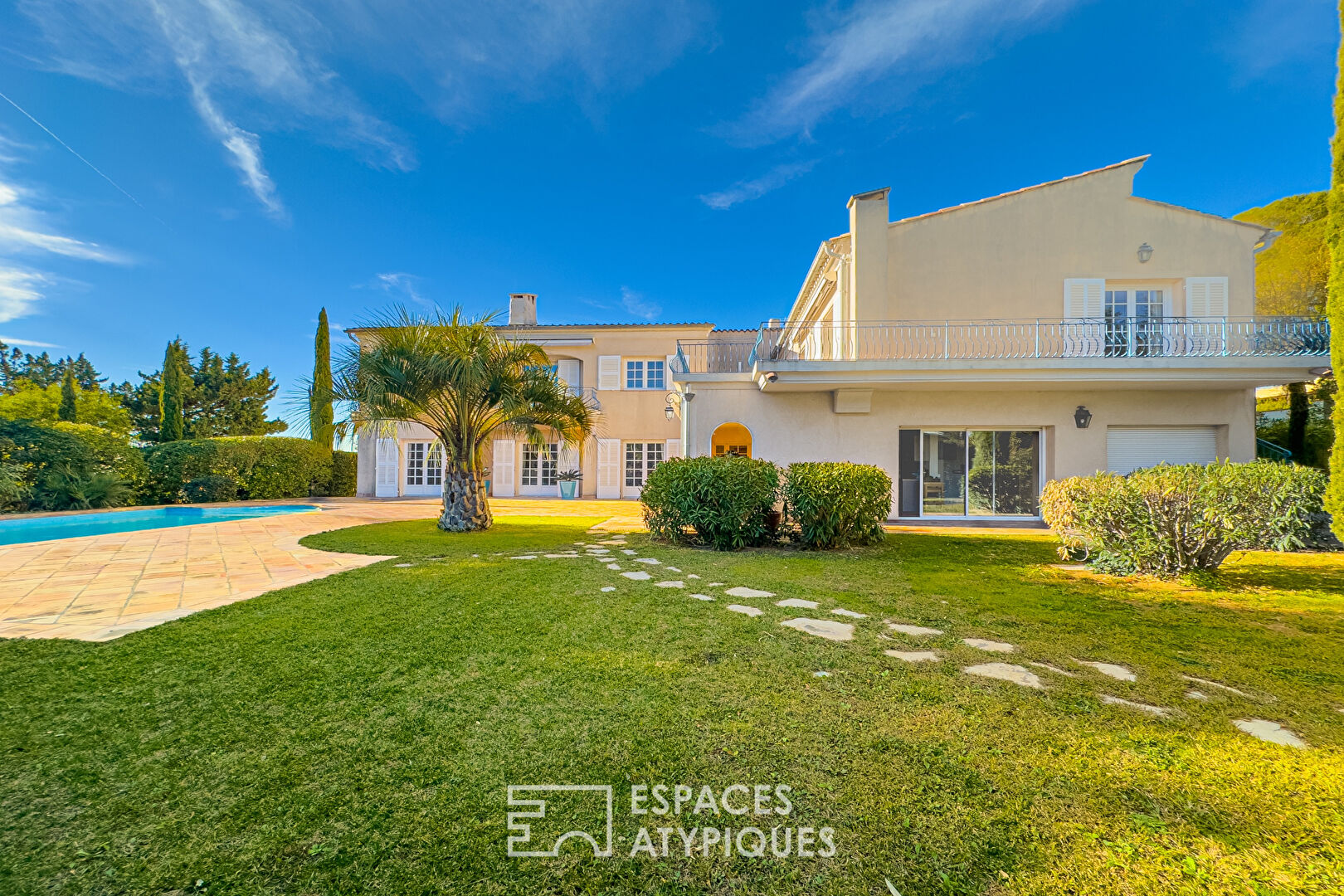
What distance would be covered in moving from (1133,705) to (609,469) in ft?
55.0

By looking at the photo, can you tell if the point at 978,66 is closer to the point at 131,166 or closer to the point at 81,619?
the point at 81,619

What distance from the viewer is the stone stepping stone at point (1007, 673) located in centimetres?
285

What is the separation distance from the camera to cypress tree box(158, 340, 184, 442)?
69.8ft

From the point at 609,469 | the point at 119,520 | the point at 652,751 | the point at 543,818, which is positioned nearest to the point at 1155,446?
the point at 652,751

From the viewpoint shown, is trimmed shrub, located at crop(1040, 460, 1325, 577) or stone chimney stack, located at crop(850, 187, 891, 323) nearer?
trimmed shrub, located at crop(1040, 460, 1325, 577)

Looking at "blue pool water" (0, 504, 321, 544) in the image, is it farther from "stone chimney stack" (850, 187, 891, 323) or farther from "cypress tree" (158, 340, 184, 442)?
"stone chimney stack" (850, 187, 891, 323)

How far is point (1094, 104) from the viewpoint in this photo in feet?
40.6

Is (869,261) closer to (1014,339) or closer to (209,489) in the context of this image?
(1014,339)

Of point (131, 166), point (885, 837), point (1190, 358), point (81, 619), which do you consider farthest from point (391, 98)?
point (1190, 358)

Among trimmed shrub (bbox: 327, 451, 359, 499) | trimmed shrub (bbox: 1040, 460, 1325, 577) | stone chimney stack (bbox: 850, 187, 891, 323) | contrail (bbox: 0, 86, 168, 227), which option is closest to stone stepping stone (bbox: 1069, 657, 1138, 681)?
trimmed shrub (bbox: 1040, 460, 1325, 577)

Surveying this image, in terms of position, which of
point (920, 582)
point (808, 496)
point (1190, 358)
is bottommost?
point (920, 582)

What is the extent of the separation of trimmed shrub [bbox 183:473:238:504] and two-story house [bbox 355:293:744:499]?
4344 millimetres

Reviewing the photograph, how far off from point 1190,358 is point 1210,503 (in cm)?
629

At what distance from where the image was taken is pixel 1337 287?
5328 mm
